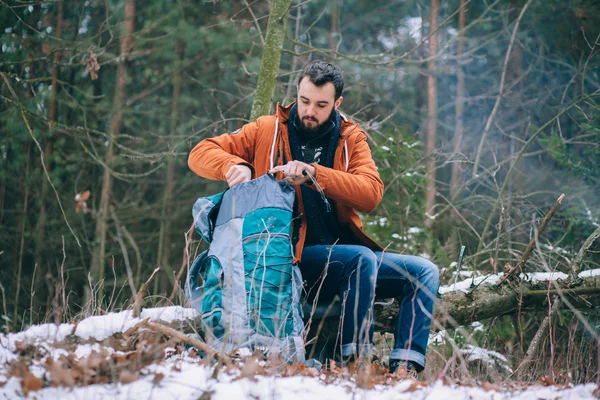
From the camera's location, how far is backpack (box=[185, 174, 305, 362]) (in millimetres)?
3047

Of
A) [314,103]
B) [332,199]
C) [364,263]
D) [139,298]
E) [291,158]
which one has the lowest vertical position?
[139,298]

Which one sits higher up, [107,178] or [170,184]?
[107,178]

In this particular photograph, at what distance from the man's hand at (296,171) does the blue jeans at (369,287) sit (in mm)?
473

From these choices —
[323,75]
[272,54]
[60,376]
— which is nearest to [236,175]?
[323,75]

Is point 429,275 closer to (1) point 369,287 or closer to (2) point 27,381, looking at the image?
(1) point 369,287

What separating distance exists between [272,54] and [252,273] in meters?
3.10

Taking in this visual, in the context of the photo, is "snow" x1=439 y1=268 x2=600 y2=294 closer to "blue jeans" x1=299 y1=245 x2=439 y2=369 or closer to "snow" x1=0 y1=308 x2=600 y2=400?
"blue jeans" x1=299 y1=245 x2=439 y2=369

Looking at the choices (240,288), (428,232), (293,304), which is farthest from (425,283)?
(428,232)

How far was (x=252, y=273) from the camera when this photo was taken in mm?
3158

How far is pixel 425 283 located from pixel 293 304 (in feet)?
3.06

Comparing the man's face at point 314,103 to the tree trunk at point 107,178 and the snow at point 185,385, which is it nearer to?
the snow at point 185,385

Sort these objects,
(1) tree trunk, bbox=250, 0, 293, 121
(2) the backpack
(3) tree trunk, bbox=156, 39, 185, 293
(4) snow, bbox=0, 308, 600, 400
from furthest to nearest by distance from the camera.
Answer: (3) tree trunk, bbox=156, 39, 185, 293 < (1) tree trunk, bbox=250, 0, 293, 121 < (2) the backpack < (4) snow, bbox=0, 308, 600, 400

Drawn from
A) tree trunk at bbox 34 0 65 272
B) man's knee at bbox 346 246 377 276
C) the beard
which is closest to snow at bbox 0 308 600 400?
man's knee at bbox 346 246 377 276

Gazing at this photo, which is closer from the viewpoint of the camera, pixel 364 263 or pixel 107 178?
pixel 364 263
